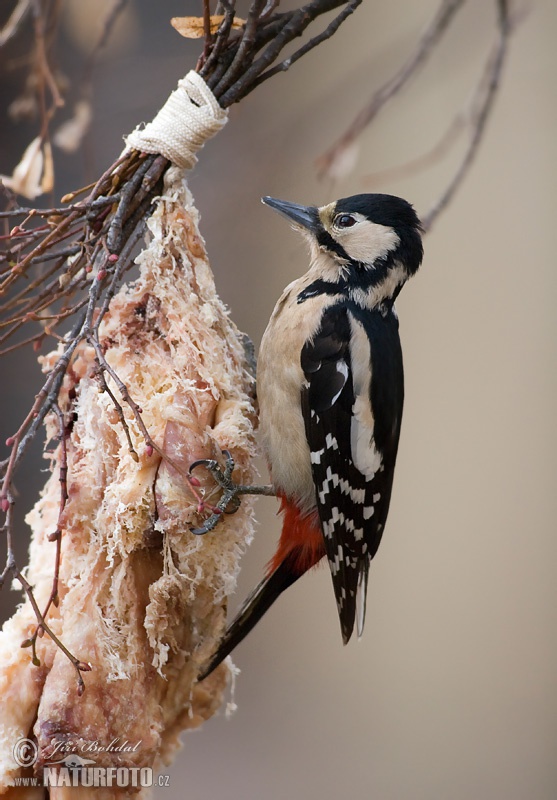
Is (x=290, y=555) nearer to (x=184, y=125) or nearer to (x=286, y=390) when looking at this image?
(x=286, y=390)

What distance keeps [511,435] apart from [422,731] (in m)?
0.74

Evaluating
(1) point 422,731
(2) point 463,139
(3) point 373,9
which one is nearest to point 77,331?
(3) point 373,9

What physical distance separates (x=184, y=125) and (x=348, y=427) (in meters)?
0.47

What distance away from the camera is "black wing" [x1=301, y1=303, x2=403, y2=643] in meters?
1.11

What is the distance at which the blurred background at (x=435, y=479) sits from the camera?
1.67 meters

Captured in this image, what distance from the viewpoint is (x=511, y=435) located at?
1.82m

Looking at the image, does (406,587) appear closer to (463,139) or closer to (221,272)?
(221,272)

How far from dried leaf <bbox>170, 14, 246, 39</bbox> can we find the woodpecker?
0.23m

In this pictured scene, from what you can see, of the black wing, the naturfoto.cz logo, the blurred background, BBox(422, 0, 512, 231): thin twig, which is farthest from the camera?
the blurred background

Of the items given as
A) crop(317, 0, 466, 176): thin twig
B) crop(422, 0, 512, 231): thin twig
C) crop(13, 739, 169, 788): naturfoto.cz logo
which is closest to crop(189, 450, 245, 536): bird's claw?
crop(13, 739, 169, 788): naturfoto.cz logo

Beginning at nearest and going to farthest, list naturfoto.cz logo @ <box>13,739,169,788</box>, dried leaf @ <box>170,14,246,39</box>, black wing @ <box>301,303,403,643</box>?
naturfoto.cz logo @ <box>13,739,169,788</box> < dried leaf @ <box>170,14,246,39</box> < black wing @ <box>301,303,403,643</box>

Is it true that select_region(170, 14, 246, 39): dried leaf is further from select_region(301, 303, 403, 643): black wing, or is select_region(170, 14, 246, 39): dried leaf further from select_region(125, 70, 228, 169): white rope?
select_region(301, 303, 403, 643): black wing

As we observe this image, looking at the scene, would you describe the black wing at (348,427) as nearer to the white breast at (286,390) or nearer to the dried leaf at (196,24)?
the white breast at (286,390)

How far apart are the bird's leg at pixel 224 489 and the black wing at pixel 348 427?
144 millimetres
